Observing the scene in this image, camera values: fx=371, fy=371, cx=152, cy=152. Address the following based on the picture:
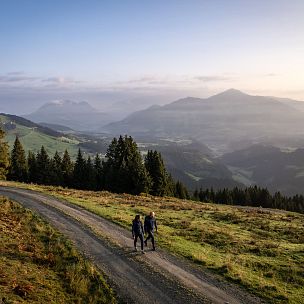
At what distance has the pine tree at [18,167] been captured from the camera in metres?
103

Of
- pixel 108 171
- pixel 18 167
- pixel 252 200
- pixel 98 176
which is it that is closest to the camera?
pixel 108 171

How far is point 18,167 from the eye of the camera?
103 m

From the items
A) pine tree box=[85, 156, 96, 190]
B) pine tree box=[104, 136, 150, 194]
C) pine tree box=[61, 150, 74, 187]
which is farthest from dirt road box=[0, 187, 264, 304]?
pine tree box=[61, 150, 74, 187]

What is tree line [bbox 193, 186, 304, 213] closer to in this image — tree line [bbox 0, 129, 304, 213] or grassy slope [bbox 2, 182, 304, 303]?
tree line [bbox 0, 129, 304, 213]

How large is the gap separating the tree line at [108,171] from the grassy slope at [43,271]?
61676 millimetres

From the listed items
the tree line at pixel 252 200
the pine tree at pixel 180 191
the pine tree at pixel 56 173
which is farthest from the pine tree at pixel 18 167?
the tree line at pixel 252 200

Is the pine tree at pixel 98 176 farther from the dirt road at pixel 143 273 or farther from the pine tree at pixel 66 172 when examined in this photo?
the dirt road at pixel 143 273

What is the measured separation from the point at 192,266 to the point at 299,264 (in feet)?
27.1

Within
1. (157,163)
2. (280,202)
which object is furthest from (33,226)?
(280,202)

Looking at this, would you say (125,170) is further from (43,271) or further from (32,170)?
(43,271)

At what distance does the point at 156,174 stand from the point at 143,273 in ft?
255

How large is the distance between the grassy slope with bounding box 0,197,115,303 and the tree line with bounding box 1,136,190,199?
61676 millimetres

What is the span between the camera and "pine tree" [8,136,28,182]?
10288cm

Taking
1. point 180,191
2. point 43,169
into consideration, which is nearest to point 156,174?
point 180,191
